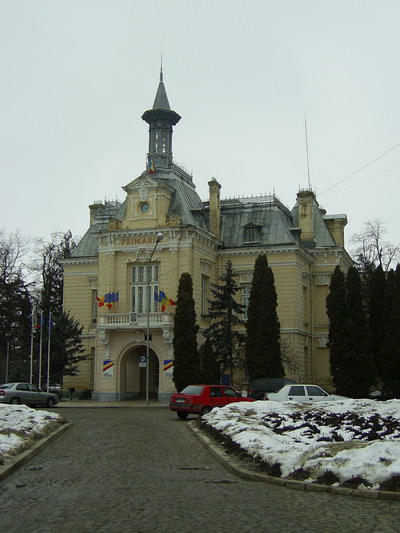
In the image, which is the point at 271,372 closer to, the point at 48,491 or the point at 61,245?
the point at 48,491

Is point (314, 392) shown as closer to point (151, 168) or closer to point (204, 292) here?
A: point (204, 292)

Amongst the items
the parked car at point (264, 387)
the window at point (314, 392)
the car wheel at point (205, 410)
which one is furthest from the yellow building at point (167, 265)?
the window at point (314, 392)

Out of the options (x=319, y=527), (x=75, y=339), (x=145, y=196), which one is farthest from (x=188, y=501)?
(x=75, y=339)

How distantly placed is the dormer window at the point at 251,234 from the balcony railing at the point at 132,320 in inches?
375

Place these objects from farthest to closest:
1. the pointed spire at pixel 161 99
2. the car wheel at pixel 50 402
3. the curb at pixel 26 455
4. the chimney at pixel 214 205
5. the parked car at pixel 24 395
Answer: the pointed spire at pixel 161 99 < the chimney at pixel 214 205 < the car wheel at pixel 50 402 < the parked car at pixel 24 395 < the curb at pixel 26 455

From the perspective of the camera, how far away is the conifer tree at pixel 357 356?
39.4 metres

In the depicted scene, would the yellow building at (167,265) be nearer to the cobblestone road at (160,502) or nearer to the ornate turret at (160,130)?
the ornate turret at (160,130)

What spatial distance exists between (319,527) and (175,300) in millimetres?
35506

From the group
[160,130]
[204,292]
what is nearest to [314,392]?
[204,292]

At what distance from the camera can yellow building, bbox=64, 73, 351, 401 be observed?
145ft

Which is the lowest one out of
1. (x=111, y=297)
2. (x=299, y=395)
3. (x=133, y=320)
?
(x=299, y=395)

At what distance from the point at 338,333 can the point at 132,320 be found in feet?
42.5

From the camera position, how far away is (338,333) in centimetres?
4059

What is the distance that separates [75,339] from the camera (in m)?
48.7
